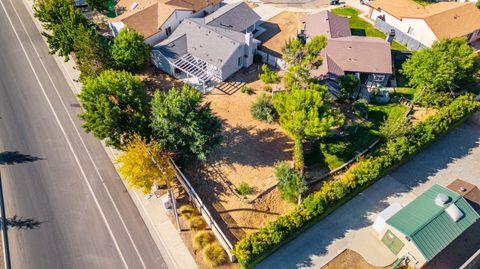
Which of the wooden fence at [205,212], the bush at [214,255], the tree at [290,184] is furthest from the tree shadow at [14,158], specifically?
the tree at [290,184]

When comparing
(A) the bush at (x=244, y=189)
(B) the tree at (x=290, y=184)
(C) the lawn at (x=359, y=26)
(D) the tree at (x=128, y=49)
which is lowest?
(A) the bush at (x=244, y=189)

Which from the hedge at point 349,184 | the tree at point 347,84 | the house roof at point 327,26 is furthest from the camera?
the house roof at point 327,26

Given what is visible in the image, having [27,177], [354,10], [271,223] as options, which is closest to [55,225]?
[27,177]

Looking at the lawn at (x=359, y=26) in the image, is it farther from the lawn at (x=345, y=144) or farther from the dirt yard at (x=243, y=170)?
the dirt yard at (x=243, y=170)

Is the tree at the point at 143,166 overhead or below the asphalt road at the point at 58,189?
overhead

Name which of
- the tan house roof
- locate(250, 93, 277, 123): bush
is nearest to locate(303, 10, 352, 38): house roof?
locate(250, 93, 277, 123): bush

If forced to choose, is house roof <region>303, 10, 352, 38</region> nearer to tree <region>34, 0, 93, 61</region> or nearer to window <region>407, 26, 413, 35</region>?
window <region>407, 26, 413, 35</region>

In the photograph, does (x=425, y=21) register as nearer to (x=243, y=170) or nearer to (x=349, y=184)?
(x=349, y=184)
